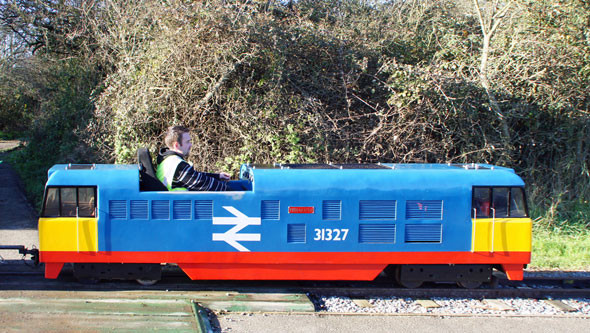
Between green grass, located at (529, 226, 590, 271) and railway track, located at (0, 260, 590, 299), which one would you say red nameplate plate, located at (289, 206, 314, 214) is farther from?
green grass, located at (529, 226, 590, 271)

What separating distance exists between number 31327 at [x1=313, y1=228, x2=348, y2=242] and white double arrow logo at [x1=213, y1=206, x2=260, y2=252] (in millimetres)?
744

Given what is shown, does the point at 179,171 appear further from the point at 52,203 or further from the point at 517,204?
the point at 517,204

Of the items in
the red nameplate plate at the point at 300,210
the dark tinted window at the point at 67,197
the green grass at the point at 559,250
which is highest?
the dark tinted window at the point at 67,197

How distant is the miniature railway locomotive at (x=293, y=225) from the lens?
6.06 meters

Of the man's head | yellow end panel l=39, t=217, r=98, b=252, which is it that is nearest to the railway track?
yellow end panel l=39, t=217, r=98, b=252

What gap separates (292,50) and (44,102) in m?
9.66

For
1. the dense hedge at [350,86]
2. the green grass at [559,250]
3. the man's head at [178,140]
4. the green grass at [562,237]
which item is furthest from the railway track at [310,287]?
the dense hedge at [350,86]

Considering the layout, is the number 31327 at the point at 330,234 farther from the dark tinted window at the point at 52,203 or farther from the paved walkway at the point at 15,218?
the paved walkway at the point at 15,218

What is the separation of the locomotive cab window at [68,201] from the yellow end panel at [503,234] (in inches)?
188

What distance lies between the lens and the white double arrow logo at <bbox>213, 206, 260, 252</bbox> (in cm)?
614

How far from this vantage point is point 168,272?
7223 mm

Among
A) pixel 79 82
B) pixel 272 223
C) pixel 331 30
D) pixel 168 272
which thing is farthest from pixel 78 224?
pixel 79 82

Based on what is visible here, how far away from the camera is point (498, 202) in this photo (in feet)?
21.2

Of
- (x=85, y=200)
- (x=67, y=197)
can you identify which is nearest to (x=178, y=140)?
(x=85, y=200)
